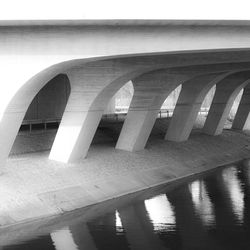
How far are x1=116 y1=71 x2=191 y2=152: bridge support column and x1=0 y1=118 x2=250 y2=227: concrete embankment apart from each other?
108 centimetres

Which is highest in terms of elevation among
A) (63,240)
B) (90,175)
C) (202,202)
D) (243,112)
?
(63,240)

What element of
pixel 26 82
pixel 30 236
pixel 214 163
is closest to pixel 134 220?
pixel 30 236

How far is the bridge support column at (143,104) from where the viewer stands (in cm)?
4168

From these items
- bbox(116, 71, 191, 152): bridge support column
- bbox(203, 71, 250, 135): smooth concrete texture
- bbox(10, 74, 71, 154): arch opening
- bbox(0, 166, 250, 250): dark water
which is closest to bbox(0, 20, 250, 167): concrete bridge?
bbox(10, 74, 71, 154): arch opening

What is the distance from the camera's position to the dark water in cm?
2152

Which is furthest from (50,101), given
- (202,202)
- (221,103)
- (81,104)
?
(202,202)

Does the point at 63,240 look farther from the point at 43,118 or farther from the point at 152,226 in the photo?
the point at 43,118

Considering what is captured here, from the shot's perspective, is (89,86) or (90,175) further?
(89,86)

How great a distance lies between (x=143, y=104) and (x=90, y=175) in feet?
36.6

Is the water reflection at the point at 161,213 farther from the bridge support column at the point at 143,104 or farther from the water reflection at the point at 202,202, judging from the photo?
the bridge support column at the point at 143,104

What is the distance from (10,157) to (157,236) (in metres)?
13.4

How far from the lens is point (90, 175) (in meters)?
A: 32.5

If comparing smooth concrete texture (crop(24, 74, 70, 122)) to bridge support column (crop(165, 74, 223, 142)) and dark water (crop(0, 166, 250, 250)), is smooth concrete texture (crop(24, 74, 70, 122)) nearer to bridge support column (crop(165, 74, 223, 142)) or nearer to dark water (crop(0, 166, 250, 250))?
bridge support column (crop(165, 74, 223, 142))

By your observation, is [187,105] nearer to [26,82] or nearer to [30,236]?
[26,82]
